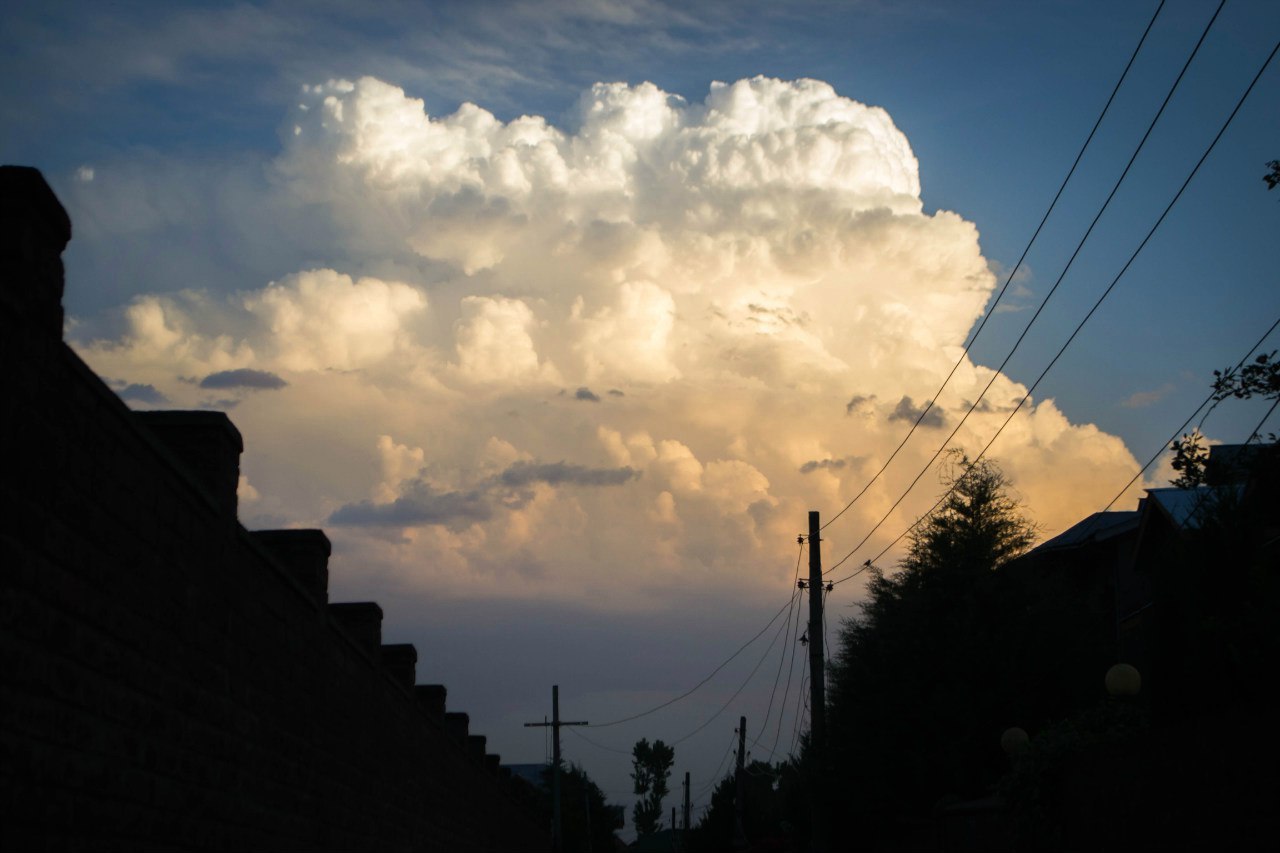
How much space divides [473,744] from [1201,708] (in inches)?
761

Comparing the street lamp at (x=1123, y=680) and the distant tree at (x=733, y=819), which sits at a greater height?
the street lamp at (x=1123, y=680)

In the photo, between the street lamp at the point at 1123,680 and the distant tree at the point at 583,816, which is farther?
the distant tree at the point at 583,816

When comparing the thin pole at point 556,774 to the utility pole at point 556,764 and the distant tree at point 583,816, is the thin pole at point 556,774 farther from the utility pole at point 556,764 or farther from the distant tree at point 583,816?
the distant tree at point 583,816

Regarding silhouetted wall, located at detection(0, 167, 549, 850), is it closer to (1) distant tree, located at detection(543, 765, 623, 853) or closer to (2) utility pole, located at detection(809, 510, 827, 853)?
(2) utility pole, located at detection(809, 510, 827, 853)

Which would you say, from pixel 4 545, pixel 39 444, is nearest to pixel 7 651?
pixel 4 545

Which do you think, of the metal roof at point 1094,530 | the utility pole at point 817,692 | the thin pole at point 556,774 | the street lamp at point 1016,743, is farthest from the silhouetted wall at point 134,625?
the thin pole at point 556,774

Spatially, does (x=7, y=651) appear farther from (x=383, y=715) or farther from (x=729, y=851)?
(x=729, y=851)

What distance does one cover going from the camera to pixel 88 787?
6039mm

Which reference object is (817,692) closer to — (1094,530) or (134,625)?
(1094,530)

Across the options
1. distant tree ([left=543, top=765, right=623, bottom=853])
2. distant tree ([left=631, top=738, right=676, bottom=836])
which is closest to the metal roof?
distant tree ([left=543, top=765, right=623, bottom=853])

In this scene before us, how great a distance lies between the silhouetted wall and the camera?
5387 mm

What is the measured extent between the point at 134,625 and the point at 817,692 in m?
21.6

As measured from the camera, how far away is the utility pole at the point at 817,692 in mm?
26969

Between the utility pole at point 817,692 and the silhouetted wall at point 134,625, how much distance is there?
16.0 m
